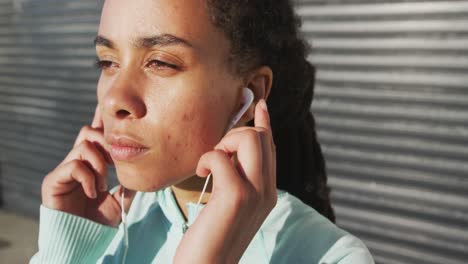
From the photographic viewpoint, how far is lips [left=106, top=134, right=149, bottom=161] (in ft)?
4.63

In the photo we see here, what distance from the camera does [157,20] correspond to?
4.61 ft

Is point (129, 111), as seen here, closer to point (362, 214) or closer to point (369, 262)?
point (369, 262)

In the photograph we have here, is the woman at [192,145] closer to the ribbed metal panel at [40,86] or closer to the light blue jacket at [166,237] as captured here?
the light blue jacket at [166,237]

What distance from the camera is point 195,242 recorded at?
1.23m

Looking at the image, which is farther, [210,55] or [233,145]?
[210,55]

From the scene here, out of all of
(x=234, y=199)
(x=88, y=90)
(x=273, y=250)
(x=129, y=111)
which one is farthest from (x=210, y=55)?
(x=88, y=90)

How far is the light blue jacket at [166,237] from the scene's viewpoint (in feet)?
4.68

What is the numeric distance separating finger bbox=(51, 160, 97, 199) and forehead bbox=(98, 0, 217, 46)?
0.53 metres

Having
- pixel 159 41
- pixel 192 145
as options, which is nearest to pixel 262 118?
pixel 192 145

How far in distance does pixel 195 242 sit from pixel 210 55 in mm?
517

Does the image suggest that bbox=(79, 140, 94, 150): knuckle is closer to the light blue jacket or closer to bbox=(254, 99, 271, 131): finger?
the light blue jacket

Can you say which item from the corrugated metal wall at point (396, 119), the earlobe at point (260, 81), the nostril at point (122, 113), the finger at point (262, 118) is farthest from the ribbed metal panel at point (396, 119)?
the nostril at point (122, 113)

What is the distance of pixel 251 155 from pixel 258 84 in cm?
41

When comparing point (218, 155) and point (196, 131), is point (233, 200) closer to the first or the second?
point (218, 155)
